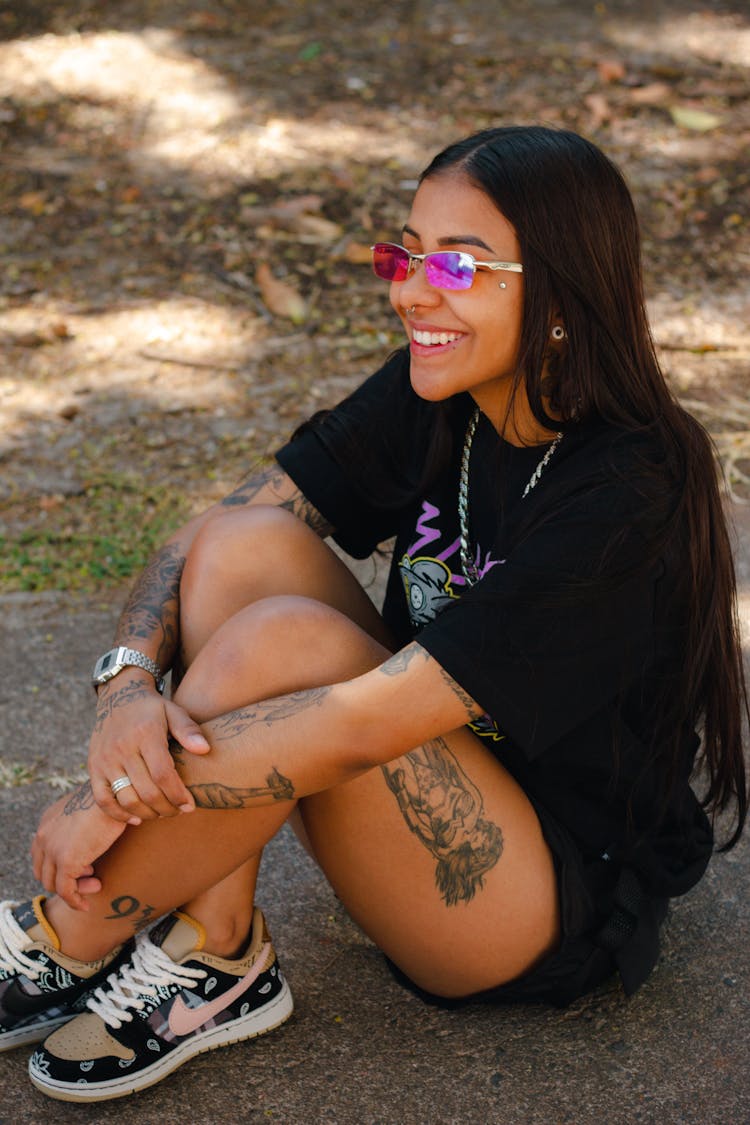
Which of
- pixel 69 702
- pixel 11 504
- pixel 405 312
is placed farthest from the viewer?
pixel 11 504

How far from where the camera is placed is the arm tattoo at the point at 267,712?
1793 millimetres

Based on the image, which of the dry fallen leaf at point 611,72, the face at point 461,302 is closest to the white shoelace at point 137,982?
the face at point 461,302

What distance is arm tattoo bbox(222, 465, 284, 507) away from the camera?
7.76 ft

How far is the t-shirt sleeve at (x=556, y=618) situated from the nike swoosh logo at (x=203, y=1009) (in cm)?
58

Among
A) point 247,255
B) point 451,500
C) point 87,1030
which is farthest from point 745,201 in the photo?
point 87,1030

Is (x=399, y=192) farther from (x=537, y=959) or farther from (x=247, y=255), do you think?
(x=537, y=959)

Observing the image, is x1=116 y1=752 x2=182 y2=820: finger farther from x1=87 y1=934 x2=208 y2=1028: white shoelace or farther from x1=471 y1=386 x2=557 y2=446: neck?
x1=471 y1=386 x2=557 y2=446: neck

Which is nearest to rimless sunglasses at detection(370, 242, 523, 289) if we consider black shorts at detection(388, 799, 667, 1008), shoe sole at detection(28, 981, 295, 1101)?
black shorts at detection(388, 799, 667, 1008)

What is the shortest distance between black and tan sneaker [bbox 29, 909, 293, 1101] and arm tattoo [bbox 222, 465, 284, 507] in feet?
2.60

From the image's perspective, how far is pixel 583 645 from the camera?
1769 mm

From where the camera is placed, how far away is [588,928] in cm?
196

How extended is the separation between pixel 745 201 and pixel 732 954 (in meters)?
3.70

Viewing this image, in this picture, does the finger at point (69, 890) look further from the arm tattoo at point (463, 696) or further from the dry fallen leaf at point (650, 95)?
the dry fallen leaf at point (650, 95)

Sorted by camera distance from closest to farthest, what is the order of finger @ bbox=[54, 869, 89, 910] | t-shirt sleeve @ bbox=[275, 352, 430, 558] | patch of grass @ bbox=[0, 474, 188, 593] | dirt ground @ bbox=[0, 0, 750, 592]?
finger @ bbox=[54, 869, 89, 910]
t-shirt sleeve @ bbox=[275, 352, 430, 558]
patch of grass @ bbox=[0, 474, 188, 593]
dirt ground @ bbox=[0, 0, 750, 592]
